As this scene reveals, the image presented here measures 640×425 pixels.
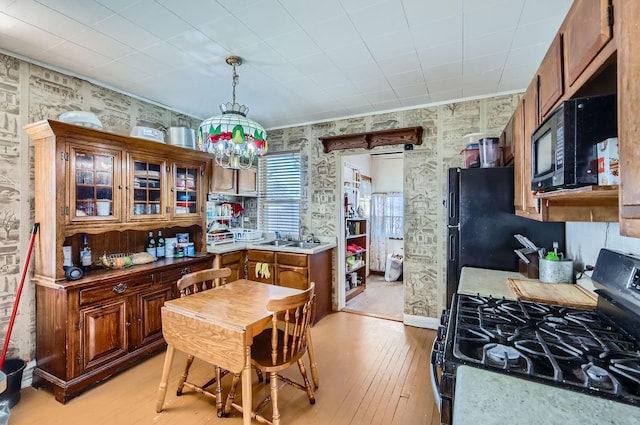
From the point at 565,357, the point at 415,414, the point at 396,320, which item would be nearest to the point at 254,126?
the point at 565,357

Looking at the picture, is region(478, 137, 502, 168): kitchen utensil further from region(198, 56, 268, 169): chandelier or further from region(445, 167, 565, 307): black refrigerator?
region(198, 56, 268, 169): chandelier

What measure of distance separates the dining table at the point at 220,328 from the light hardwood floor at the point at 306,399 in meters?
0.25

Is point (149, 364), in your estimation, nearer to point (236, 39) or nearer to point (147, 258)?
point (147, 258)

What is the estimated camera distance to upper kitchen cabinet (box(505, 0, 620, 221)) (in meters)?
0.88

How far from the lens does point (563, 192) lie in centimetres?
105

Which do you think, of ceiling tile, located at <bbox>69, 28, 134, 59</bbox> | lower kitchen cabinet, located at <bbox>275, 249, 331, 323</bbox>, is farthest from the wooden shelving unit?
ceiling tile, located at <bbox>69, 28, 134, 59</bbox>

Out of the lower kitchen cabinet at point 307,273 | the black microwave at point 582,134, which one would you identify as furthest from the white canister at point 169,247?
the black microwave at point 582,134

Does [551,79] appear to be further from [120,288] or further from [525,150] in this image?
[120,288]

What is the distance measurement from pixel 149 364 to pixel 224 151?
2.09 m

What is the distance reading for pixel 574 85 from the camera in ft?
3.67

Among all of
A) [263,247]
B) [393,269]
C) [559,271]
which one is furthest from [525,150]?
[393,269]

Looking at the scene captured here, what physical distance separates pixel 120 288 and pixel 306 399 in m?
1.80

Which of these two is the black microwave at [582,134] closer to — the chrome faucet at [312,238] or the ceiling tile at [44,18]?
the ceiling tile at [44,18]

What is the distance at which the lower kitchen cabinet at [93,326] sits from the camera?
2.22 metres
